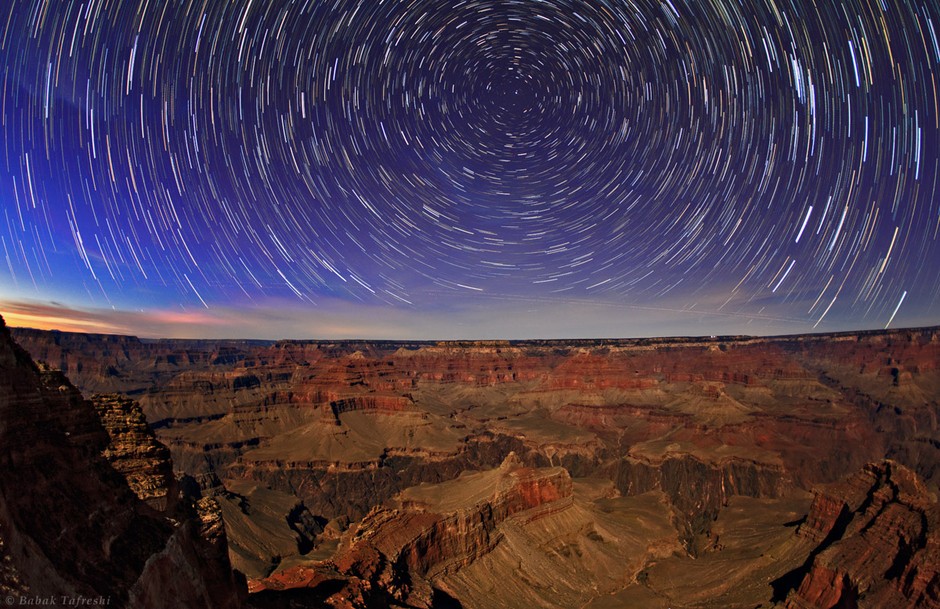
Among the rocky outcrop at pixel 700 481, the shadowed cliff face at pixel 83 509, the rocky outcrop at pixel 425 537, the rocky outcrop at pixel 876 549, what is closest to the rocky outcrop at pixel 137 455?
the shadowed cliff face at pixel 83 509

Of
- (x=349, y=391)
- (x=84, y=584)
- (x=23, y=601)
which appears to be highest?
(x=23, y=601)

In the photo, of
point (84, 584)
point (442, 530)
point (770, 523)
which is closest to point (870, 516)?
point (770, 523)

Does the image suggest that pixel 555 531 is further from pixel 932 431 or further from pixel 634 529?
pixel 932 431

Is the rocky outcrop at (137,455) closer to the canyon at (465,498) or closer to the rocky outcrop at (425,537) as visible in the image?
the canyon at (465,498)

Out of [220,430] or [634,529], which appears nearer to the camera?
[634,529]

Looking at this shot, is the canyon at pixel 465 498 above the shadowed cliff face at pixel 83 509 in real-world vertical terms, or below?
below

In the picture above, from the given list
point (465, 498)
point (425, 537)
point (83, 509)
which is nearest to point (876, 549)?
point (425, 537)
